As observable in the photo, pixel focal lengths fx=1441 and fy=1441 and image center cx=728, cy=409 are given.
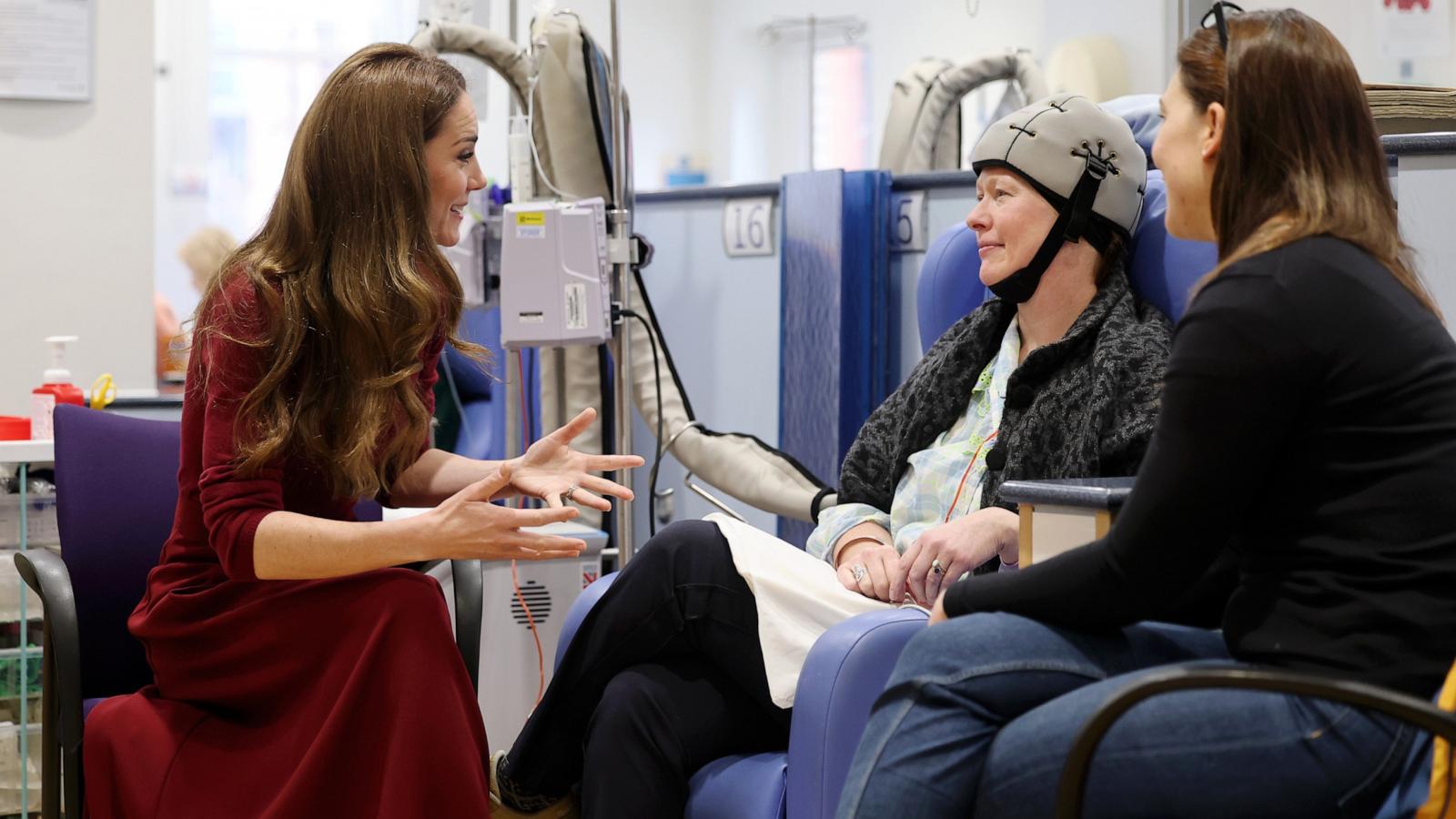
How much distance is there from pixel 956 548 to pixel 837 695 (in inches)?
10.4

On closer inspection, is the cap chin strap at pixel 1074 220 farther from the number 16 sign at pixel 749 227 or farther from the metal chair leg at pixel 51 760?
the number 16 sign at pixel 749 227

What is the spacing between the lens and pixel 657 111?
898cm

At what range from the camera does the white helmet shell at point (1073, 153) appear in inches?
75.5

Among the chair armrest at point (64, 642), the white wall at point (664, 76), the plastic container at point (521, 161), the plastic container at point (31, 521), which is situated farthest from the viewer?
the white wall at point (664, 76)

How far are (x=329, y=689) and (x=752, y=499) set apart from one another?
60.0 inches

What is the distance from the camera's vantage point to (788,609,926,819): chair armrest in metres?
1.53

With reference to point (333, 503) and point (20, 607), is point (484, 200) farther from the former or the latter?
point (333, 503)

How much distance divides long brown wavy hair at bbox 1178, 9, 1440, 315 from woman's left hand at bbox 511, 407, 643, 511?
2.40ft

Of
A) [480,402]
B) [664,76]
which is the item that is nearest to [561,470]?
[480,402]

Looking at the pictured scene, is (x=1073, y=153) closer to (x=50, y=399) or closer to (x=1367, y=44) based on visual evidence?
(x=50, y=399)

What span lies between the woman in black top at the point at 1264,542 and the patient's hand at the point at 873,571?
17.3 inches

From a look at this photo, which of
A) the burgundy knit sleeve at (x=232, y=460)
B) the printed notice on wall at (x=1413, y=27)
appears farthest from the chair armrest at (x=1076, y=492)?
the printed notice on wall at (x=1413, y=27)

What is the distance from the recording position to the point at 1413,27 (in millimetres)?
5453

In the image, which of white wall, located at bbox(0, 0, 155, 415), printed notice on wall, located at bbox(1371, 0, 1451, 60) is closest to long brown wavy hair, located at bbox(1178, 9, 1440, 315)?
white wall, located at bbox(0, 0, 155, 415)
